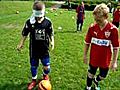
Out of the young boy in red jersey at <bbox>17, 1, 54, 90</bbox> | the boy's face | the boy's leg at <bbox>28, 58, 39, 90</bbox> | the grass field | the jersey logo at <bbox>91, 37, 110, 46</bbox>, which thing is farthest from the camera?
the grass field

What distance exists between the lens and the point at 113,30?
6.05 meters

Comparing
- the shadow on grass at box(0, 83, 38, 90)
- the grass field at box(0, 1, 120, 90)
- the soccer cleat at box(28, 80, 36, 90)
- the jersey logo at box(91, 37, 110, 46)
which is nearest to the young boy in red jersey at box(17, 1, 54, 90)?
the soccer cleat at box(28, 80, 36, 90)

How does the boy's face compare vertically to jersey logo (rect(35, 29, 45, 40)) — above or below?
above

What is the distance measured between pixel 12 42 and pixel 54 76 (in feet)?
17.8

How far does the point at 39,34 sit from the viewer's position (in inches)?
280

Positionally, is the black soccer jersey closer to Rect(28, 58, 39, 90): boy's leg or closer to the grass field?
Rect(28, 58, 39, 90): boy's leg

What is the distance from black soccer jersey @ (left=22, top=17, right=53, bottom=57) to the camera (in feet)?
23.3

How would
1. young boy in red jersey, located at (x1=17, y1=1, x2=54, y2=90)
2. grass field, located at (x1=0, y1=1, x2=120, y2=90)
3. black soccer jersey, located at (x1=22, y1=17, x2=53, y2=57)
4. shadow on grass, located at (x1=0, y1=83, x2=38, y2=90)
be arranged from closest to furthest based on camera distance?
young boy in red jersey, located at (x1=17, y1=1, x2=54, y2=90), black soccer jersey, located at (x1=22, y1=17, x2=53, y2=57), shadow on grass, located at (x1=0, y1=83, x2=38, y2=90), grass field, located at (x1=0, y1=1, x2=120, y2=90)

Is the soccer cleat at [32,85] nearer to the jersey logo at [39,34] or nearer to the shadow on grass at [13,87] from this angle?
the shadow on grass at [13,87]

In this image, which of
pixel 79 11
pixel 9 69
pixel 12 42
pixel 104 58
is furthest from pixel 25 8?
pixel 104 58

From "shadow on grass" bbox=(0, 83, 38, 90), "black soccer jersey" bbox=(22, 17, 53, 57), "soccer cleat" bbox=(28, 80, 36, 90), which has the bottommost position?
"shadow on grass" bbox=(0, 83, 38, 90)

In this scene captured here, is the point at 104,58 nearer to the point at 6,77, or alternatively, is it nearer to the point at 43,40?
the point at 43,40

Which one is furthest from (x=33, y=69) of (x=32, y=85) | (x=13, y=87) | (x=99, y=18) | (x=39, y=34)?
(x=99, y=18)

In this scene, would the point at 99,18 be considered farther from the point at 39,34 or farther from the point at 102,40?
the point at 39,34
